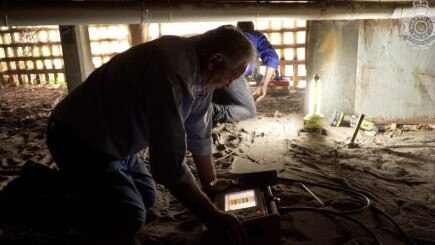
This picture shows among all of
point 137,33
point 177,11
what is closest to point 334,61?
point 177,11

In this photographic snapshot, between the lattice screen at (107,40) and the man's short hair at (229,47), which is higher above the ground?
the lattice screen at (107,40)

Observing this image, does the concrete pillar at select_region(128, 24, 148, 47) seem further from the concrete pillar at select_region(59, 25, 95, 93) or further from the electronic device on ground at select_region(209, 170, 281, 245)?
the electronic device on ground at select_region(209, 170, 281, 245)

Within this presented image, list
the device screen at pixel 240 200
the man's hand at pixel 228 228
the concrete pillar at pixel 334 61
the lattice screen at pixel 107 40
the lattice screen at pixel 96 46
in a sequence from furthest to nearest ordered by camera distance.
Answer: the lattice screen at pixel 107 40
the lattice screen at pixel 96 46
the concrete pillar at pixel 334 61
the device screen at pixel 240 200
the man's hand at pixel 228 228

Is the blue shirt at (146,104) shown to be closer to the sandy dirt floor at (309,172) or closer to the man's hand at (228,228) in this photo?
the man's hand at (228,228)

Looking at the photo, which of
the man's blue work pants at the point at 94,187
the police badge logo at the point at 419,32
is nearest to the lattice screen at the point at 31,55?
the police badge logo at the point at 419,32

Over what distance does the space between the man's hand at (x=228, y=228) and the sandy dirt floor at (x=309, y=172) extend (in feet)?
2.87

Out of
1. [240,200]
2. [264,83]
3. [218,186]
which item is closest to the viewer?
[240,200]

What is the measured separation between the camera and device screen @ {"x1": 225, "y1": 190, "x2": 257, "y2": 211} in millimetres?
2613

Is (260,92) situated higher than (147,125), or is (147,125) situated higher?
(147,125)

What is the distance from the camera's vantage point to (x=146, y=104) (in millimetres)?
2283

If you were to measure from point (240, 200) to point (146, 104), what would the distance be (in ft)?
3.37

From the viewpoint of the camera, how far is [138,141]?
2.74m

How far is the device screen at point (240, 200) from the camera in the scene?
2.61m

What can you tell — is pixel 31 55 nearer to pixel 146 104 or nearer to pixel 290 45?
pixel 290 45
